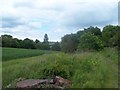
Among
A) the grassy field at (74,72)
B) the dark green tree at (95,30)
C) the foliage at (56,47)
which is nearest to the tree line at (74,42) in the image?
the foliage at (56,47)

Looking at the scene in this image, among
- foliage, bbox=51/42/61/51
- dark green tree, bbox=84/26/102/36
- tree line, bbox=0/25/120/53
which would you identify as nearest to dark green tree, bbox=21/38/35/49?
tree line, bbox=0/25/120/53

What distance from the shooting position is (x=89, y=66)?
8.65m

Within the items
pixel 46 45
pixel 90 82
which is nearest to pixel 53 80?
pixel 90 82

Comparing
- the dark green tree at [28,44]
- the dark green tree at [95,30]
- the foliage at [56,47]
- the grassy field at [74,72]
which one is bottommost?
the grassy field at [74,72]

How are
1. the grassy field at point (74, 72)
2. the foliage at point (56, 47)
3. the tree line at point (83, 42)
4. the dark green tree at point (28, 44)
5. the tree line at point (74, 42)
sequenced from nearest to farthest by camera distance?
the grassy field at point (74, 72)
the foliage at point (56, 47)
the tree line at point (74, 42)
the tree line at point (83, 42)
the dark green tree at point (28, 44)

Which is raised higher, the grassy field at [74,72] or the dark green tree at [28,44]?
the dark green tree at [28,44]

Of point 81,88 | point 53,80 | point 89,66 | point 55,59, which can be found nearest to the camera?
point 81,88

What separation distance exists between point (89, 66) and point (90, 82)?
2.21 meters

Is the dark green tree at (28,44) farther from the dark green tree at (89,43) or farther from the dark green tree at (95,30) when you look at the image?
the dark green tree at (95,30)

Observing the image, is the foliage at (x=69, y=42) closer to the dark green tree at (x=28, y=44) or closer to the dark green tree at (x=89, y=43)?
the dark green tree at (x=89, y=43)

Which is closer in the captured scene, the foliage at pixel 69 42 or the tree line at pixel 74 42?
the tree line at pixel 74 42

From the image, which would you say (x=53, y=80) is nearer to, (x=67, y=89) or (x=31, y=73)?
(x=67, y=89)

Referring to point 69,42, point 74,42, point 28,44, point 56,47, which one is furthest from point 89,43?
point 28,44

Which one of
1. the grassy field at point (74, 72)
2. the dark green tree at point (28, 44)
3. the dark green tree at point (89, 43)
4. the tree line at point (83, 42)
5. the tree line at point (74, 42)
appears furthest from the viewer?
the dark green tree at point (28, 44)
